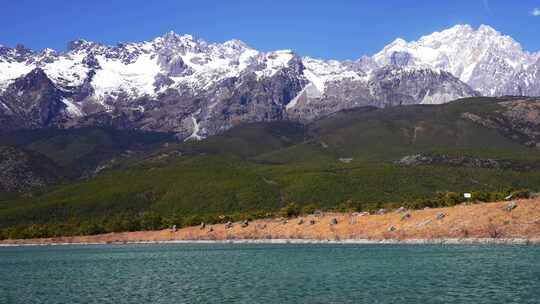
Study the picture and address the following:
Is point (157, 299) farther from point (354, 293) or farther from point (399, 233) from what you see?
point (399, 233)

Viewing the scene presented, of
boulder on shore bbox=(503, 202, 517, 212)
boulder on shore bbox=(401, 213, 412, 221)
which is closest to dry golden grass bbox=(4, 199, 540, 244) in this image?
boulder on shore bbox=(401, 213, 412, 221)

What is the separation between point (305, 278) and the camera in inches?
2933

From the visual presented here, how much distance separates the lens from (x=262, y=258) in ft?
347

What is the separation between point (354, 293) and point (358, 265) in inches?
992

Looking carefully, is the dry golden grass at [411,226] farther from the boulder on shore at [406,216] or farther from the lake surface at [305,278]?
the lake surface at [305,278]

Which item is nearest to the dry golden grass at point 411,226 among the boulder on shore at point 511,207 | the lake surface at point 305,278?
the boulder on shore at point 511,207

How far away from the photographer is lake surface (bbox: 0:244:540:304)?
59.2 meters

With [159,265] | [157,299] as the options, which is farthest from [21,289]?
[159,265]

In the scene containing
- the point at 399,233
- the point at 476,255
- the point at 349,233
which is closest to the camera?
the point at 476,255

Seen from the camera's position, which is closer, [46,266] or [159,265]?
[159,265]

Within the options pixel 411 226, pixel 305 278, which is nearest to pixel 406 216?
pixel 411 226

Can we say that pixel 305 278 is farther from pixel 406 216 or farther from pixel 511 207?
pixel 406 216

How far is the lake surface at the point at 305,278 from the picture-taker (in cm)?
5916

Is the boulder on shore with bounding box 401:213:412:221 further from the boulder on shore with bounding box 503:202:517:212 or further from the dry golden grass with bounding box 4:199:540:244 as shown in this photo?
the boulder on shore with bounding box 503:202:517:212
